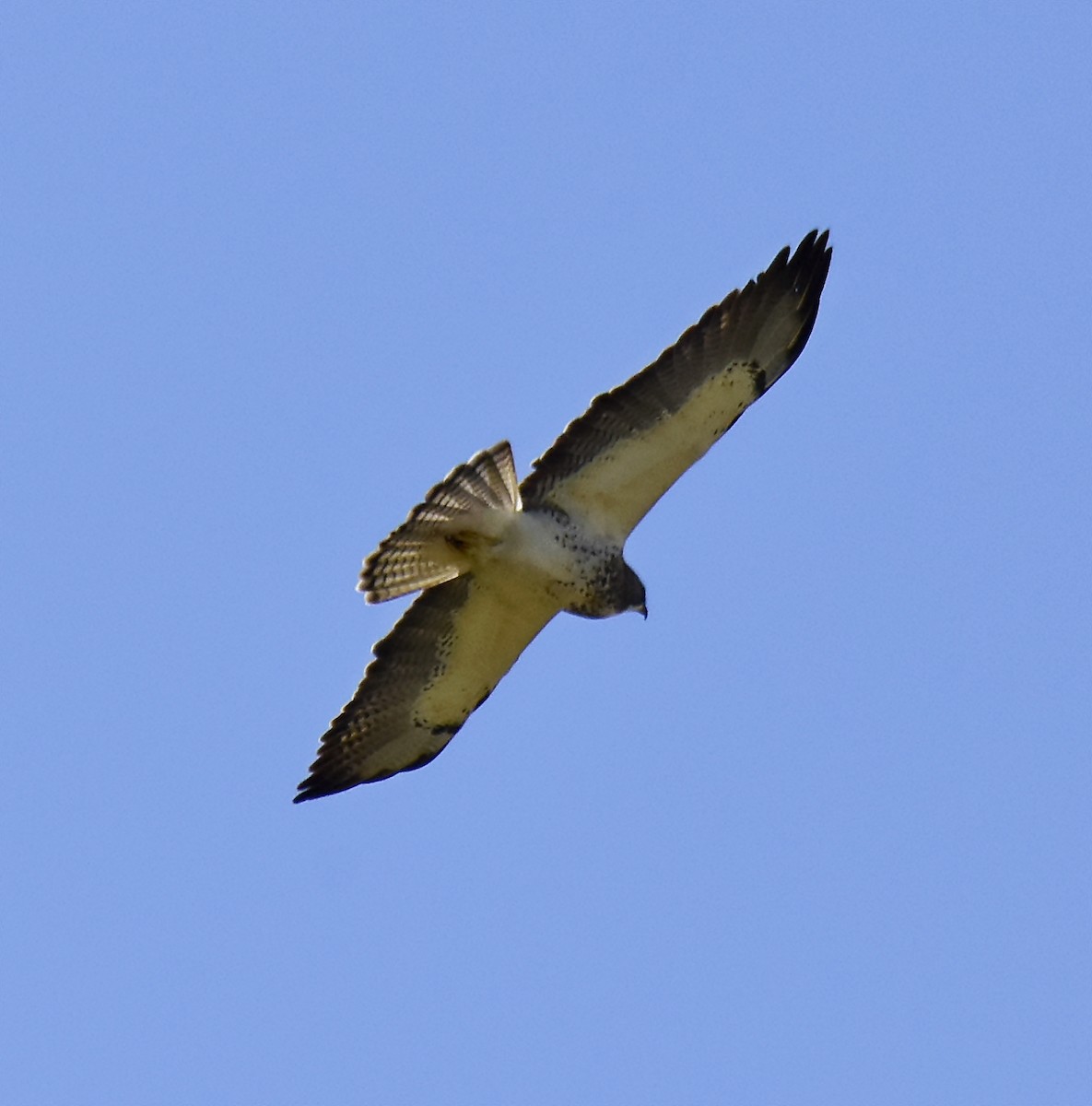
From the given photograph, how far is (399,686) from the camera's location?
40.0 ft

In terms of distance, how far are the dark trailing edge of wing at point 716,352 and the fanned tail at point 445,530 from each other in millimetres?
491

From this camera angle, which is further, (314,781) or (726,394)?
(314,781)

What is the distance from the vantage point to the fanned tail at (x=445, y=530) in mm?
11039

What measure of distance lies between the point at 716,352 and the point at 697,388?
21 cm

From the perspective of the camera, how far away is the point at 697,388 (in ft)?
37.1

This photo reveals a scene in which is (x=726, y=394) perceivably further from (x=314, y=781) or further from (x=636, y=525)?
(x=314, y=781)

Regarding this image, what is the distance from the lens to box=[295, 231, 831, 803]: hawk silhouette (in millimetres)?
11312

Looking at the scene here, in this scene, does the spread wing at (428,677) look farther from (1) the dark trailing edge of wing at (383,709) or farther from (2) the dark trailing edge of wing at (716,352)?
(2) the dark trailing edge of wing at (716,352)

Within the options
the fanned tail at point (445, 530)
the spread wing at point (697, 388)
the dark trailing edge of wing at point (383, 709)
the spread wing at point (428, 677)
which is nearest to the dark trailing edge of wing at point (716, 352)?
the spread wing at point (697, 388)

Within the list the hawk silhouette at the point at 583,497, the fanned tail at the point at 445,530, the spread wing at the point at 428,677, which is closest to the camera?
the fanned tail at the point at 445,530

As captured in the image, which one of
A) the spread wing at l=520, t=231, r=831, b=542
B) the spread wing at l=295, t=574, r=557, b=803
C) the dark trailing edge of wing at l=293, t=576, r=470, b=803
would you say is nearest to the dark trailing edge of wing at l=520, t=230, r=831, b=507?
the spread wing at l=520, t=231, r=831, b=542

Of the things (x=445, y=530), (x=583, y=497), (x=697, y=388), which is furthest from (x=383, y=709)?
(x=697, y=388)

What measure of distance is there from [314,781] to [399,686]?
70cm

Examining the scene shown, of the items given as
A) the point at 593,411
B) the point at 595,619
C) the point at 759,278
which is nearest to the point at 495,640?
the point at 595,619
